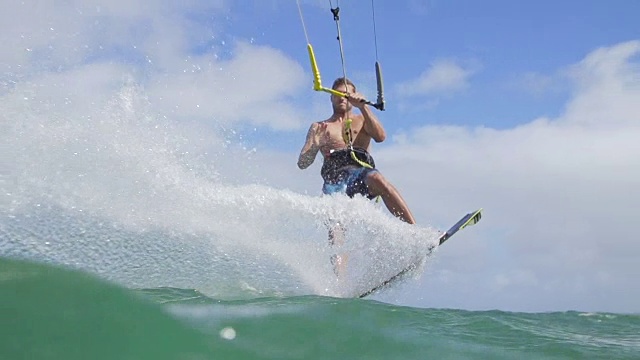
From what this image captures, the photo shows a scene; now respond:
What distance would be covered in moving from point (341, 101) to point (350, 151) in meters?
0.68

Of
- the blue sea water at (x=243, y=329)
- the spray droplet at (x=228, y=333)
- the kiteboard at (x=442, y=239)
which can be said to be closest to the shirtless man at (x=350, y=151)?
the kiteboard at (x=442, y=239)

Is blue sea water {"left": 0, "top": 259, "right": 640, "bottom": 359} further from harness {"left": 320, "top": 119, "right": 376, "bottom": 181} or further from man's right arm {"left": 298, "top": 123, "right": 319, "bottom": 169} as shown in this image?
man's right arm {"left": 298, "top": 123, "right": 319, "bottom": 169}

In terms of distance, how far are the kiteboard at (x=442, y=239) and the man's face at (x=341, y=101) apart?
1.82 metres

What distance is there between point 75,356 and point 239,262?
3323mm

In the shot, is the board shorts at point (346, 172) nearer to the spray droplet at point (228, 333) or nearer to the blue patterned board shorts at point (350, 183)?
the blue patterned board shorts at point (350, 183)

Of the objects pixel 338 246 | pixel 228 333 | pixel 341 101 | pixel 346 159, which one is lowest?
pixel 228 333

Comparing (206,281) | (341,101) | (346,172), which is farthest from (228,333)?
(341,101)

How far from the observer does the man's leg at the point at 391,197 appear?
278 inches

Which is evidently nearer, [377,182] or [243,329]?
[243,329]

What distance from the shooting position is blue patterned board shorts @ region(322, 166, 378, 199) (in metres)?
7.21

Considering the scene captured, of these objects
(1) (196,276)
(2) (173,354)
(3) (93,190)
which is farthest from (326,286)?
(2) (173,354)

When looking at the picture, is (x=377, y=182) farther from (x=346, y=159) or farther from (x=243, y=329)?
(x=243, y=329)

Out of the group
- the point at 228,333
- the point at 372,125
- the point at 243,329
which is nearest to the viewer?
the point at 228,333

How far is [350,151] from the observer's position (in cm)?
739
